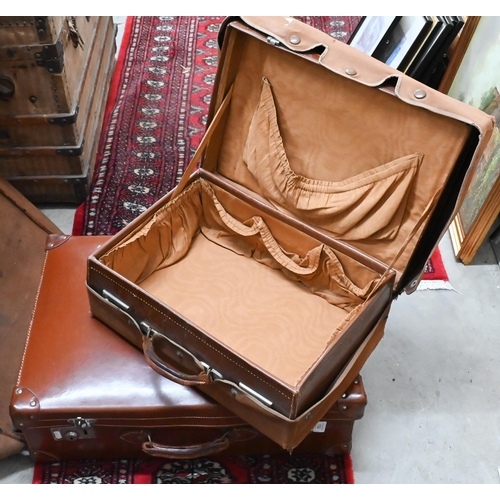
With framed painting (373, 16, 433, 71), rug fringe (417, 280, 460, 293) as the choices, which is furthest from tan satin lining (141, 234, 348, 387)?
framed painting (373, 16, 433, 71)

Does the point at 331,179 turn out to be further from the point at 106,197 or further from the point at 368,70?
the point at 106,197

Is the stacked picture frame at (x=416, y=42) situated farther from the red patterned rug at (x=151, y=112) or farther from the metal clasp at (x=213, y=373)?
the metal clasp at (x=213, y=373)

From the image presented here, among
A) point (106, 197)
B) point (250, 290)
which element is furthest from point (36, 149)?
point (250, 290)

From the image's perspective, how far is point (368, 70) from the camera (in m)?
1.28

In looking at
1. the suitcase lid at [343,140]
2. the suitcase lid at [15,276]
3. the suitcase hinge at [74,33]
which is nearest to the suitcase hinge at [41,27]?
the suitcase hinge at [74,33]

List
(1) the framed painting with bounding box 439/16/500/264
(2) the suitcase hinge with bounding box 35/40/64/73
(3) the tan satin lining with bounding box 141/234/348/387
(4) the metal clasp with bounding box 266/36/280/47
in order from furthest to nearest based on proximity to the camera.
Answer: (1) the framed painting with bounding box 439/16/500/264 → (2) the suitcase hinge with bounding box 35/40/64/73 → (3) the tan satin lining with bounding box 141/234/348/387 → (4) the metal clasp with bounding box 266/36/280/47

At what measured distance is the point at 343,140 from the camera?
1485mm

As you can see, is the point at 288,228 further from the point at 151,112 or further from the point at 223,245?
the point at 151,112

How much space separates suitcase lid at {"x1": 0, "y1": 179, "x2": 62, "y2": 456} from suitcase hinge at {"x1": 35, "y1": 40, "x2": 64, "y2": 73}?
44 centimetres

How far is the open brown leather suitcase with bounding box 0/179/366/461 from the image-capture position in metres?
1.37

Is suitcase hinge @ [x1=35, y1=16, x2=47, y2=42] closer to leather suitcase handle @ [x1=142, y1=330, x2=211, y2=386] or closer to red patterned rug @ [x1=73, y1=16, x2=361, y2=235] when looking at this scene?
red patterned rug @ [x1=73, y1=16, x2=361, y2=235]

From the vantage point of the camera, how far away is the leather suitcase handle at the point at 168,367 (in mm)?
1292

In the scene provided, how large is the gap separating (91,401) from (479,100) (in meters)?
1.75

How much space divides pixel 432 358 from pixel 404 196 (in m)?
0.74
